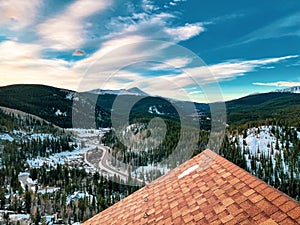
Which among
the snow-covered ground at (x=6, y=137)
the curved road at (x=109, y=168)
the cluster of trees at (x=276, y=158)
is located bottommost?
the curved road at (x=109, y=168)

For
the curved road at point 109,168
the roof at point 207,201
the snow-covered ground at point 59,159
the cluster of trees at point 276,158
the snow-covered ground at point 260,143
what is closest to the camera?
the roof at point 207,201

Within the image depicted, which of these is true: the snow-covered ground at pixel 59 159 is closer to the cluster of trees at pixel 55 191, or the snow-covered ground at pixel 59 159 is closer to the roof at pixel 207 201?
the cluster of trees at pixel 55 191

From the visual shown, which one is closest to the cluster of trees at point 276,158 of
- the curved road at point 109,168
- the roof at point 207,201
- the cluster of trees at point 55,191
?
the curved road at point 109,168

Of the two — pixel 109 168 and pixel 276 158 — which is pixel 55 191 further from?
pixel 276 158

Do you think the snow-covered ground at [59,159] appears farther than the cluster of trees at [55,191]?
Yes

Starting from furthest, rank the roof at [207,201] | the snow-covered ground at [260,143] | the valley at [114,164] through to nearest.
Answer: the snow-covered ground at [260,143] < the valley at [114,164] < the roof at [207,201]

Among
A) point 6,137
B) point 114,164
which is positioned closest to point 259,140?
point 114,164

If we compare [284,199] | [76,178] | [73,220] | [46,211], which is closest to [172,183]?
[284,199]

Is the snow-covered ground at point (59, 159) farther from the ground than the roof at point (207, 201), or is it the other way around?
the roof at point (207, 201)

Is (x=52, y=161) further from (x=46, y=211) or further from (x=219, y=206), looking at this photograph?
(x=219, y=206)
